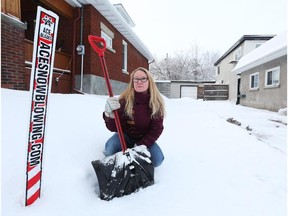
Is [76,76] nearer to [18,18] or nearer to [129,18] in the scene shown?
[18,18]

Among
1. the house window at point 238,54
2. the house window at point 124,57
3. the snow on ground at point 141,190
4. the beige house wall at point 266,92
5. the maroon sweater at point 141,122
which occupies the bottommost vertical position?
the snow on ground at point 141,190

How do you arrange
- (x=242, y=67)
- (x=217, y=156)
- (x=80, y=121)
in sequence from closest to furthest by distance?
(x=217, y=156) → (x=80, y=121) → (x=242, y=67)

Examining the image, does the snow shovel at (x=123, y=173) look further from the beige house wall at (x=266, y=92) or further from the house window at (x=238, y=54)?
the house window at (x=238, y=54)

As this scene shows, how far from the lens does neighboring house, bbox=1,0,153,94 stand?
14.6 ft

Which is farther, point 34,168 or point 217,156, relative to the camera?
point 217,156

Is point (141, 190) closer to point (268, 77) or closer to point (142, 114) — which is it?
point (142, 114)

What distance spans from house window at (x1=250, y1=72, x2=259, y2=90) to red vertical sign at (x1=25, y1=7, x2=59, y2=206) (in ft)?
40.7

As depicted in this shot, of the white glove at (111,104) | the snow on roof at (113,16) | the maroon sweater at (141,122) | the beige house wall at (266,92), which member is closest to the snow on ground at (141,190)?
the maroon sweater at (141,122)

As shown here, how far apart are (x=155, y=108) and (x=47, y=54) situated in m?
1.19

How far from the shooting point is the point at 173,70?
36.2 m

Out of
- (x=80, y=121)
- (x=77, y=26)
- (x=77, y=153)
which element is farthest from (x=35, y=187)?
(x=77, y=26)

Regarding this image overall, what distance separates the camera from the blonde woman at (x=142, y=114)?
230 cm

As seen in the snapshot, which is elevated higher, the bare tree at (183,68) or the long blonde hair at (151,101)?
the bare tree at (183,68)

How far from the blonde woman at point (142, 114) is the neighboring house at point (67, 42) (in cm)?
321
